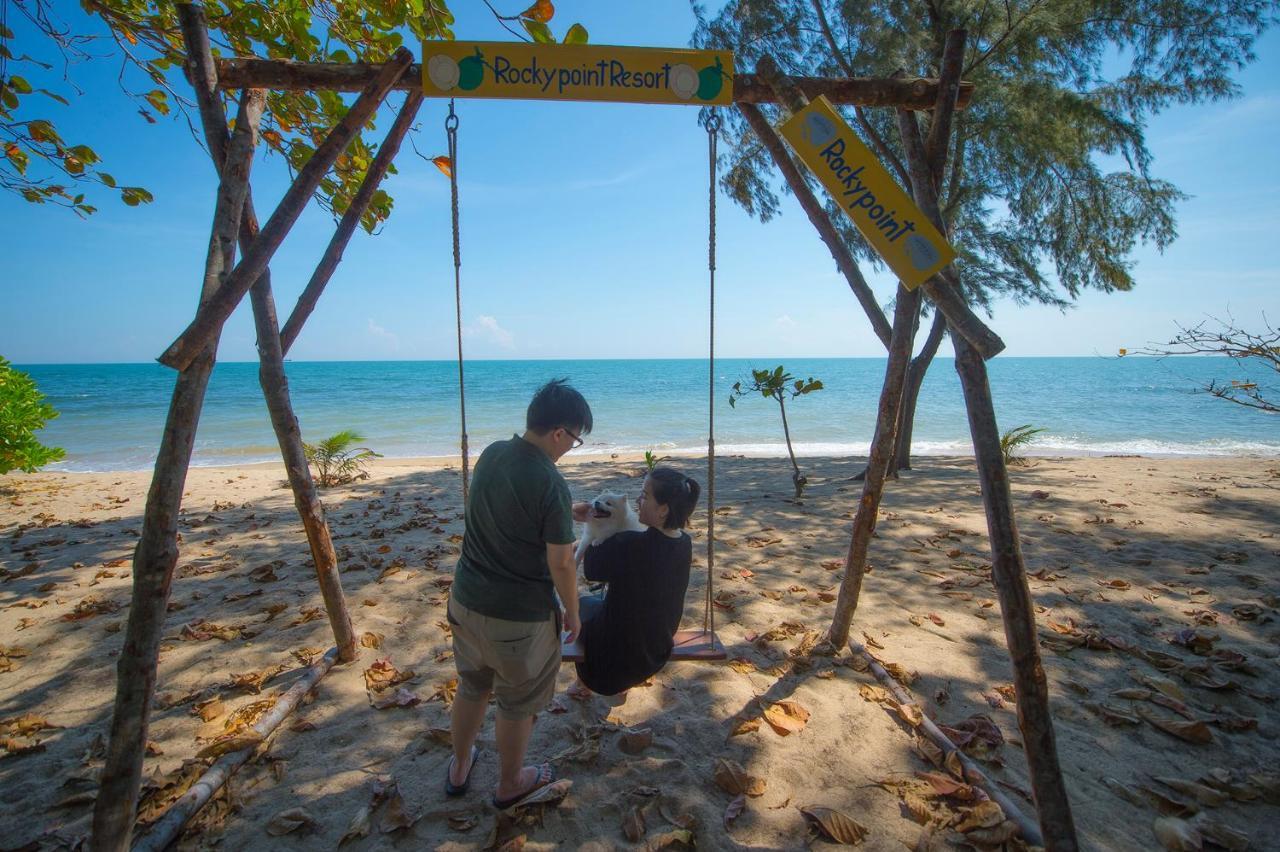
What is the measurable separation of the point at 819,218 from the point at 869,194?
0.82 metres

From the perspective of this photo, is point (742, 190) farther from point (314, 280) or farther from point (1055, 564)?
point (314, 280)

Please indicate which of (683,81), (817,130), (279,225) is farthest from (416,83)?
(817,130)

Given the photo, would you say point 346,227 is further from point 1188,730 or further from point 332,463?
point 332,463

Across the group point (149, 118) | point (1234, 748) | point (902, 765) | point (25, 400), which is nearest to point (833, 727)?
point (902, 765)

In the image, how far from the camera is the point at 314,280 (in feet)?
10.2

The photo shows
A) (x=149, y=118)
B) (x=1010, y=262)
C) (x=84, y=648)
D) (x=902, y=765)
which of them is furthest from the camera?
(x=1010, y=262)

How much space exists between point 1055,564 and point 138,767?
5976 millimetres

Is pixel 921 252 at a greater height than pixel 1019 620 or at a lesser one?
greater

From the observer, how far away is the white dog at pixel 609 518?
252 centimetres

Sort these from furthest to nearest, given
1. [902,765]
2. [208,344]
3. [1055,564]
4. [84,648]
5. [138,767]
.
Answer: [1055,564] < [84,648] < [902,765] < [208,344] < [138,767]

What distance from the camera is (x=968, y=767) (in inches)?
93.1

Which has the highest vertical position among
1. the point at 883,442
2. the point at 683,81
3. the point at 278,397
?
the point at 683,81

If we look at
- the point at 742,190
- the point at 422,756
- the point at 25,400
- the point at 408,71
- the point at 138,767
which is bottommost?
the point at 422,756

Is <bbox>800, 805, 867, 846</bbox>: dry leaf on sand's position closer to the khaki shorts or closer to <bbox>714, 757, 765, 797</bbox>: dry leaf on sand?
<bbox>714, 757, 765, 797</bbox>: dry leaf on sand
